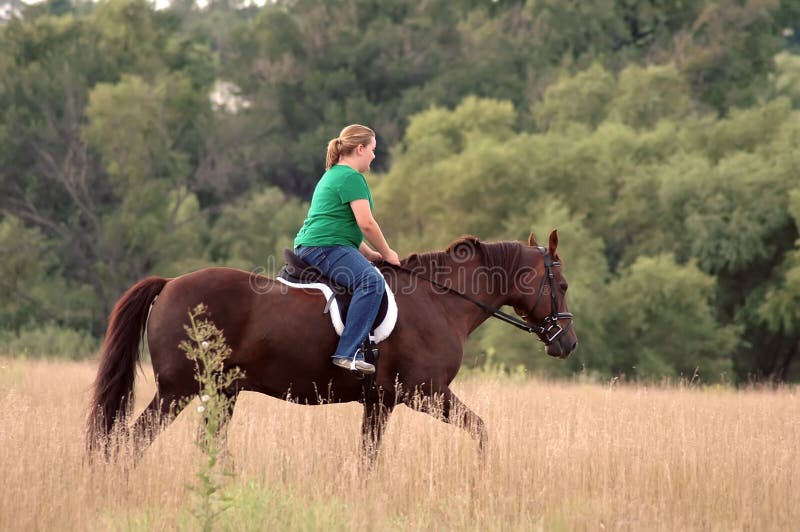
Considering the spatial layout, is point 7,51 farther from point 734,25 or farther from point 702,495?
point 702,495

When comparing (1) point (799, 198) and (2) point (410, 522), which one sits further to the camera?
(1) point (799, 198)

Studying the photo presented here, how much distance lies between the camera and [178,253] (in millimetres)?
40812

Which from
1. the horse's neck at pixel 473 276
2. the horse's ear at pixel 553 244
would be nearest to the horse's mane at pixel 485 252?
the horse's neck at pixel 473 276

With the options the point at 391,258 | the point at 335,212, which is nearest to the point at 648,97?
the point at 391,258

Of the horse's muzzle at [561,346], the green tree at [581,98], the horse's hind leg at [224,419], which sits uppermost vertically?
the green tree at [581,98]

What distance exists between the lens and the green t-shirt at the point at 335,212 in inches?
322

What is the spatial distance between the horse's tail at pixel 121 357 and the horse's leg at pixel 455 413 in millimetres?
1943

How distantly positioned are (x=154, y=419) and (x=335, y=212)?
1.90 m

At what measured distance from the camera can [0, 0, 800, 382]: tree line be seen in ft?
112

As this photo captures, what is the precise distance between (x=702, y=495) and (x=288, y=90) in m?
46.2

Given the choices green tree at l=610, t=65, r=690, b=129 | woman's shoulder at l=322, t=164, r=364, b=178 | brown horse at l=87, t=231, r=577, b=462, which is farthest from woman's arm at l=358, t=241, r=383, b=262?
green tree at l=610, t=65, r=690, b=129

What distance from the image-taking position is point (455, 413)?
7.97m

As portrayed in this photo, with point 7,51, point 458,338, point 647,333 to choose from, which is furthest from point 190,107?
point 458,338

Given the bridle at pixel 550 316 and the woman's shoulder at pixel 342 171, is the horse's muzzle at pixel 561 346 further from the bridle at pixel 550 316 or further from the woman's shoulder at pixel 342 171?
the woman's shoulder at pixel 342 171
